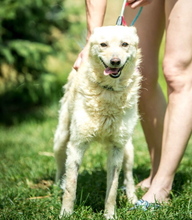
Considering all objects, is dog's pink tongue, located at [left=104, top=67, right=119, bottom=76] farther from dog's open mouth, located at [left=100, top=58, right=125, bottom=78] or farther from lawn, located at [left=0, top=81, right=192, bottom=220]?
lawn, located at [left=0, top=81, right=192, bottom=220]

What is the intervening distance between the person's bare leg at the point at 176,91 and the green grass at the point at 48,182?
196 mm

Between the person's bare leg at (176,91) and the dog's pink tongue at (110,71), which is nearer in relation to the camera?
the dog's pink tongue at (110,71)

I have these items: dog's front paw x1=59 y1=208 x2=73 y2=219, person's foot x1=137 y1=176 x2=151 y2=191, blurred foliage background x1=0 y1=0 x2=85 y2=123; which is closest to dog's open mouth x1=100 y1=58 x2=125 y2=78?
dog's front paw x1=59 y1=208 x2=73 y2=219

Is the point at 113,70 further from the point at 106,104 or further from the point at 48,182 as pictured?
the point at 48,182

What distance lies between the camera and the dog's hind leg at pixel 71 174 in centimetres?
306

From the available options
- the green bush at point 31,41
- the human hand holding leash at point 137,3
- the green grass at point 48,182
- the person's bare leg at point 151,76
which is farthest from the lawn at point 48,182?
the human hand holding leash at point 137,3

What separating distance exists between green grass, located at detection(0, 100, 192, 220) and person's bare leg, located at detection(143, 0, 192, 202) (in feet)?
0.64

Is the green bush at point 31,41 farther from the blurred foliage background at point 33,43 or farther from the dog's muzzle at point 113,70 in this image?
the dog's muzzle at point 113,70

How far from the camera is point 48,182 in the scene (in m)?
3.96

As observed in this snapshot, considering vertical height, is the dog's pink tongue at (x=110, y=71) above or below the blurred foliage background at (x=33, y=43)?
above

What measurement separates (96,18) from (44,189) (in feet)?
5.12

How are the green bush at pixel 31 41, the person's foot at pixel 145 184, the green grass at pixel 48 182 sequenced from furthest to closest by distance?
the green bush at pixel 31 41 < the person's foot at pixel 145 184 < the green grass at pixel 48 182

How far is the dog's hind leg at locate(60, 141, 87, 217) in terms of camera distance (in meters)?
3.06

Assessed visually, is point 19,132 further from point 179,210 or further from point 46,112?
point 179,210
